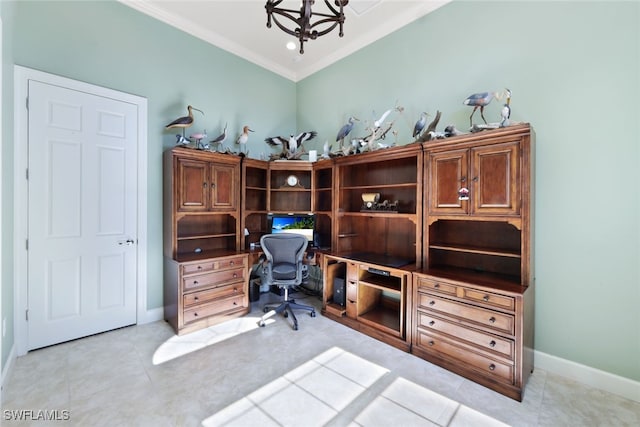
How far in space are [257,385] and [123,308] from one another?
202 centimetres

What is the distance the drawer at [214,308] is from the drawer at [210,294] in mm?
50

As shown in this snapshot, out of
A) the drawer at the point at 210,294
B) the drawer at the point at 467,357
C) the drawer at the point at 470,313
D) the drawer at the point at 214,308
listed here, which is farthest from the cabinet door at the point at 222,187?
the drawer at the point at 467,357

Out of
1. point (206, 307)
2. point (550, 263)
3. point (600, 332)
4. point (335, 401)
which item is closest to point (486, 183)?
point (550, 263)

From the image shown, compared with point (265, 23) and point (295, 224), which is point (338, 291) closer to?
point (295, 224)

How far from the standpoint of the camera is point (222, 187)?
3.46m

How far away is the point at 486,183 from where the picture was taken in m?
2.32

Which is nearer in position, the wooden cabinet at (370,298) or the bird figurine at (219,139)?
the wooden cabinet at (370,298)

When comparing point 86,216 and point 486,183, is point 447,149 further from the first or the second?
point 86,216

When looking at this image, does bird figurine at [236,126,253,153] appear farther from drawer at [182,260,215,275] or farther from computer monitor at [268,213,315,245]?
drawer at [182,260,215,275]

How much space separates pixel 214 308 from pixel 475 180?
3.11 metres

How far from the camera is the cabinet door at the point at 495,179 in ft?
7.14

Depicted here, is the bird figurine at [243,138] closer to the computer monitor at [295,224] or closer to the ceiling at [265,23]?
the computer monitor at [295,224]

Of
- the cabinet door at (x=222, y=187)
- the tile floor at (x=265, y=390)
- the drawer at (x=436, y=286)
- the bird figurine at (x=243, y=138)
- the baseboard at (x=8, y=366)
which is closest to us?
the tile floor at (x=265, y=390)

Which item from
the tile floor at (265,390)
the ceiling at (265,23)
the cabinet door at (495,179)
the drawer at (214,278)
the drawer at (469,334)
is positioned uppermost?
the ceiling at (265,23)
